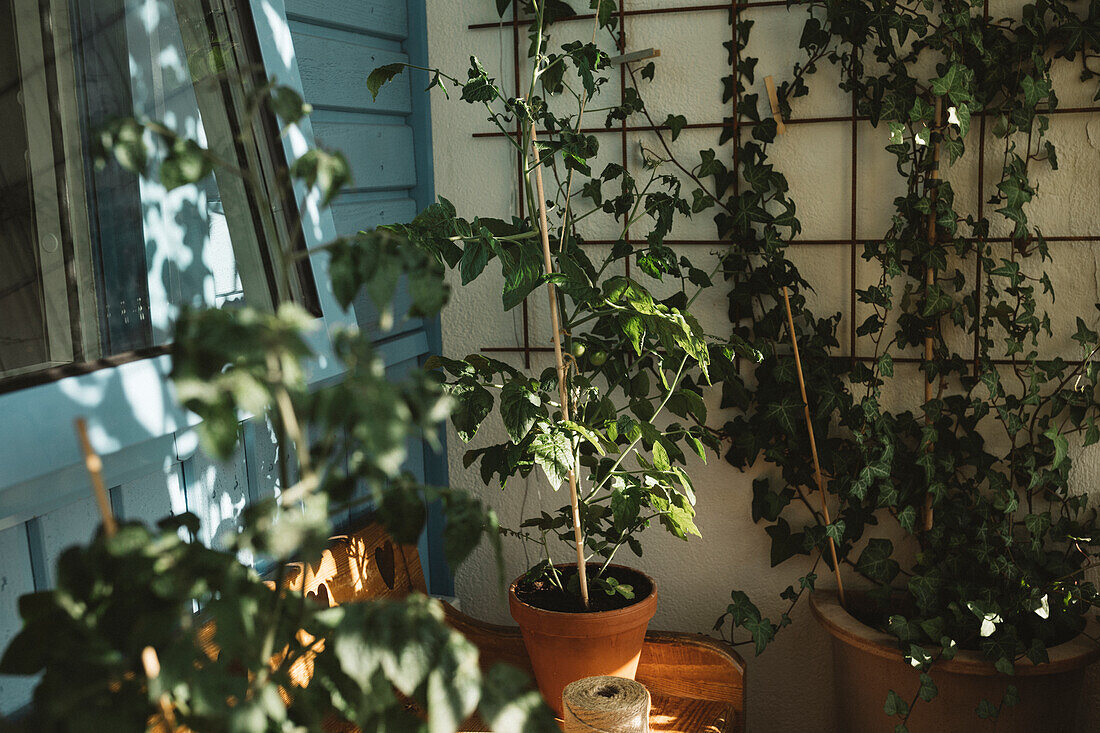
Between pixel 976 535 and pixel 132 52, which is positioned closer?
pixel 132 52

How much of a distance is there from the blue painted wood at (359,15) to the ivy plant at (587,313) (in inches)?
7.7

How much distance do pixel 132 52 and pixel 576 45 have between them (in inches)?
28.2

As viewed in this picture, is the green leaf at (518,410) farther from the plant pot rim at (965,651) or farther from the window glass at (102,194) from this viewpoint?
the plant pot rim at (965,651)

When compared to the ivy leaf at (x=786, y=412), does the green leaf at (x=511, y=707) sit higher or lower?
higher

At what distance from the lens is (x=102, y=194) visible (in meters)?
1.13

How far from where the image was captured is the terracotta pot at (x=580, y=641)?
5.27 ft

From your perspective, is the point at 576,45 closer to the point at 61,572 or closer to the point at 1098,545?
the point at 61,572

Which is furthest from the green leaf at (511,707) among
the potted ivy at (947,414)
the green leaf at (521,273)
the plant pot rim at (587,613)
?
the potted ivy at (947,414)

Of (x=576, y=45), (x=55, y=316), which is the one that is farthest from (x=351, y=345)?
(x=576, y=45)

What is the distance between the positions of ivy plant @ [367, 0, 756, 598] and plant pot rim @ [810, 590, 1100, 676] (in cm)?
41

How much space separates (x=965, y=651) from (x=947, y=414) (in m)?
0.51

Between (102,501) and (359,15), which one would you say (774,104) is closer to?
(359,15)

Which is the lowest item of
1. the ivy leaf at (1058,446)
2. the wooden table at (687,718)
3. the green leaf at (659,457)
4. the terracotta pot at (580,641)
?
the wooden table at (687,718)

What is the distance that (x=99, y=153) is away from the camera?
666 mm
